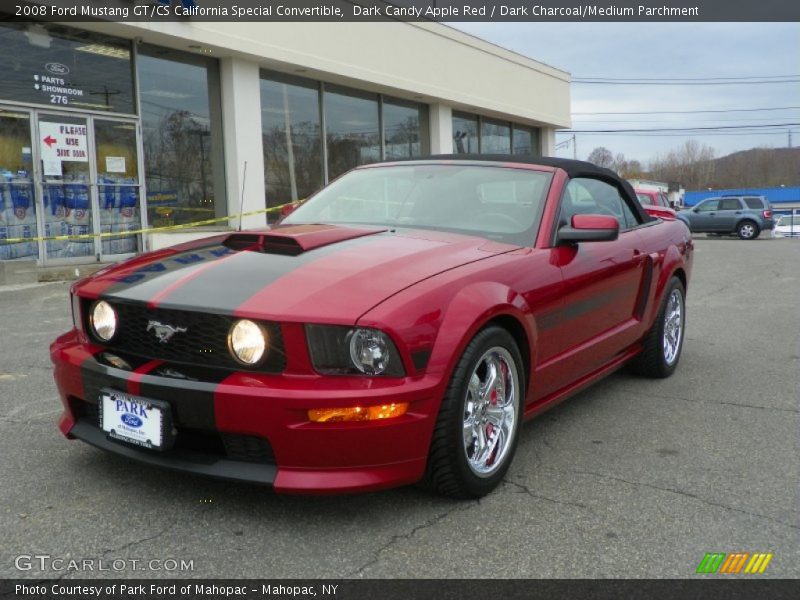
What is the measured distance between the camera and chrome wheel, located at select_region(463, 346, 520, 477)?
3026 millimetres

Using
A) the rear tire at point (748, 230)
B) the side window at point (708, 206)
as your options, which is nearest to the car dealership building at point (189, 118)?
the side window at point (708, 206)

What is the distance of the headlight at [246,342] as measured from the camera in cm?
263

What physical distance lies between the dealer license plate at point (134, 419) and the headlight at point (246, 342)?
0.32 m

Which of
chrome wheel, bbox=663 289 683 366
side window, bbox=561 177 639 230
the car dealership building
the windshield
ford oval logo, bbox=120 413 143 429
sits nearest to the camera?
ford oval logo, bbox=120 413 143 429

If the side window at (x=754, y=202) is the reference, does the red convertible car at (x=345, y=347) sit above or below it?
below

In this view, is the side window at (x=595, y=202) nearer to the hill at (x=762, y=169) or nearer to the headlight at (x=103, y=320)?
the headlight at (x=103, y=320)

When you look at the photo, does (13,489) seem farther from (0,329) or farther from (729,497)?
(0,329)

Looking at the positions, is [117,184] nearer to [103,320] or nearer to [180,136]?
A: [180,136]

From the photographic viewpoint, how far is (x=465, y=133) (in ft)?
68.8

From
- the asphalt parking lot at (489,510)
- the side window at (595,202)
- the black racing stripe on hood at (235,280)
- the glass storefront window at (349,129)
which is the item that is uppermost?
the glass storefront window at (349,129)

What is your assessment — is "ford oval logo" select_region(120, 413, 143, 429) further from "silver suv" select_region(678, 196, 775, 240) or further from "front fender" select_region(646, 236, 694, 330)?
"silver suv" select_region(678, 196, 775, 240)

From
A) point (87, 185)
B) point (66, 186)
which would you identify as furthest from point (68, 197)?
point (87, 185)

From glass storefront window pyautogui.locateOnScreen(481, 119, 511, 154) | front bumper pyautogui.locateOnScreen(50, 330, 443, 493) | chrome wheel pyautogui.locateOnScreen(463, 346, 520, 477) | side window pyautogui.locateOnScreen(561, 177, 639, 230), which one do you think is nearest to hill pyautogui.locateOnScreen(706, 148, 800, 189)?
glass storefront window pyautogui.locateOnScreen(481, 119, 511, 154)

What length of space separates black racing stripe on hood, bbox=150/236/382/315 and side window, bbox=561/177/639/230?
1547 mm
